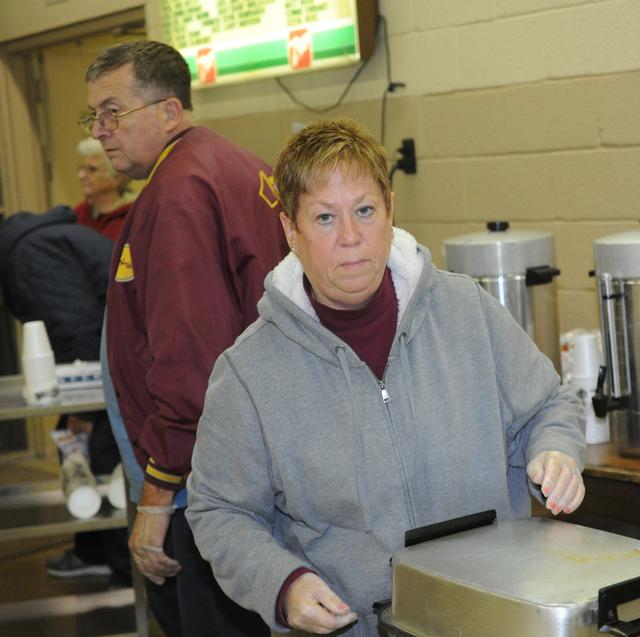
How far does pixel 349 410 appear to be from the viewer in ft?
5.04

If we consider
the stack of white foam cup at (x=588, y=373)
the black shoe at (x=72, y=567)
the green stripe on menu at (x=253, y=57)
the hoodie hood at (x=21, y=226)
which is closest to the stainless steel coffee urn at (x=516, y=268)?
the stack of white foam cup at (x=588, y=373)

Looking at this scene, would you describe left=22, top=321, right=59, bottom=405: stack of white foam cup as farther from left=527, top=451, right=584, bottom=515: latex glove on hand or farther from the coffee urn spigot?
Result: left=527, top=451, right=584, bottom=515: latex glove on hand

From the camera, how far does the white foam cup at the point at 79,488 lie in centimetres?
306

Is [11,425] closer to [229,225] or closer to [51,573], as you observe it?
[51,573]

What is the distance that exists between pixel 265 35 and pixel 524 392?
2.55 metres

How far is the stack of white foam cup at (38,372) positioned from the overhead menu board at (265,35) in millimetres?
1364

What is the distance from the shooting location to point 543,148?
9.76 feet

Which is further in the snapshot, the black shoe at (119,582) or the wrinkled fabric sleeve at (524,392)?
the black shoe at (119,582)

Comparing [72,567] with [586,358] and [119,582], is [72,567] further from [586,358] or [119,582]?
[586,358]

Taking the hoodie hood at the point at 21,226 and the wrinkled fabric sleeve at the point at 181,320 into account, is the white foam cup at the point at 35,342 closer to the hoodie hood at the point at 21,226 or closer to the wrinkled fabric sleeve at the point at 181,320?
the hoodie hood at the point at 21,226

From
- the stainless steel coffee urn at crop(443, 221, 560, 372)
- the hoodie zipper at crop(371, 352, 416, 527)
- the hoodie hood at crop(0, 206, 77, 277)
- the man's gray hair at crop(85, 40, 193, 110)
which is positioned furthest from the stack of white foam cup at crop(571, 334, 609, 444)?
the hoodie hood at crop(0, 206, 77, 277)

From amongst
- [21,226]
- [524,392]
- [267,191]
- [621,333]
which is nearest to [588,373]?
[621,333]

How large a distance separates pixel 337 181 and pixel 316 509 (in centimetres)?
48

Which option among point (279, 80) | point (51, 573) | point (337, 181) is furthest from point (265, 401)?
point (51, 573)
